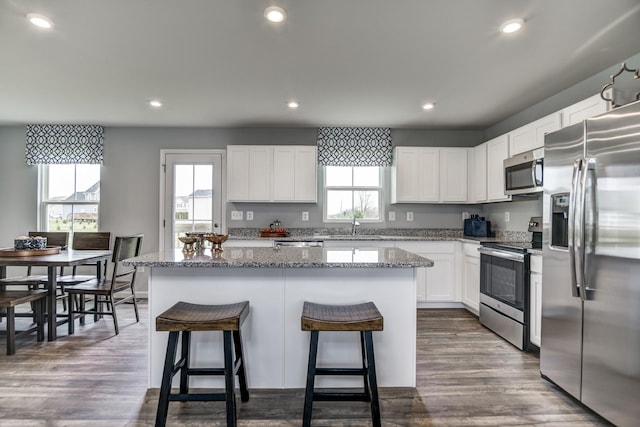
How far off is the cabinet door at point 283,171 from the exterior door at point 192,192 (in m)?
0.82

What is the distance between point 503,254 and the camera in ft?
10.3

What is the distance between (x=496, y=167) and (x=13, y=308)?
4.83m

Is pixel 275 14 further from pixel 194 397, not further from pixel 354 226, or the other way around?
pixel 354 226

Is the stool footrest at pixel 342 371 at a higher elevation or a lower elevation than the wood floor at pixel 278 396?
higher

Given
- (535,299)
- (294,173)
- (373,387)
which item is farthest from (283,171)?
(373,387)

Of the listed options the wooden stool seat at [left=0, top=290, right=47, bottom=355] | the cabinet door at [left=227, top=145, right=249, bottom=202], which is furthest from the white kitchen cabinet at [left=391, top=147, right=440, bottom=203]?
the wooden stool seat at [left=0, top=290, right=47, bottom=355]

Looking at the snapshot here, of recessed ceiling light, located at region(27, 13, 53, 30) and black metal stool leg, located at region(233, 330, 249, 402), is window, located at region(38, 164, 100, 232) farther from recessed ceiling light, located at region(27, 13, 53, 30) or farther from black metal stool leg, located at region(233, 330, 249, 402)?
black metal stool leg, located at region(233, 330, 249, 402)

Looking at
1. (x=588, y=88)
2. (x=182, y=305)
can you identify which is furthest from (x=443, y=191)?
(x=182, y=305)

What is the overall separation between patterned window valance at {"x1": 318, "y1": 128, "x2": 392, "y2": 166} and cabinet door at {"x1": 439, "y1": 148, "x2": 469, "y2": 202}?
0.72m

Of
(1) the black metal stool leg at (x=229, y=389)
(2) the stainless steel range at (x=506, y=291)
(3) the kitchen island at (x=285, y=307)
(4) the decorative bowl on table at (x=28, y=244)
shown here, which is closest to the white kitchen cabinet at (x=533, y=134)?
(2) the stainless steel range at (x=506, y=291)

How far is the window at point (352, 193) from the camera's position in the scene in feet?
15.7

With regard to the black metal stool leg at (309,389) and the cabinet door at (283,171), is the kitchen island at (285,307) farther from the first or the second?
the cabinet door at (283,171)

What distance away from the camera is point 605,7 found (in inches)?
78.5

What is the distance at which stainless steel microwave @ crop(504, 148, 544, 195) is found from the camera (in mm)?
2965
